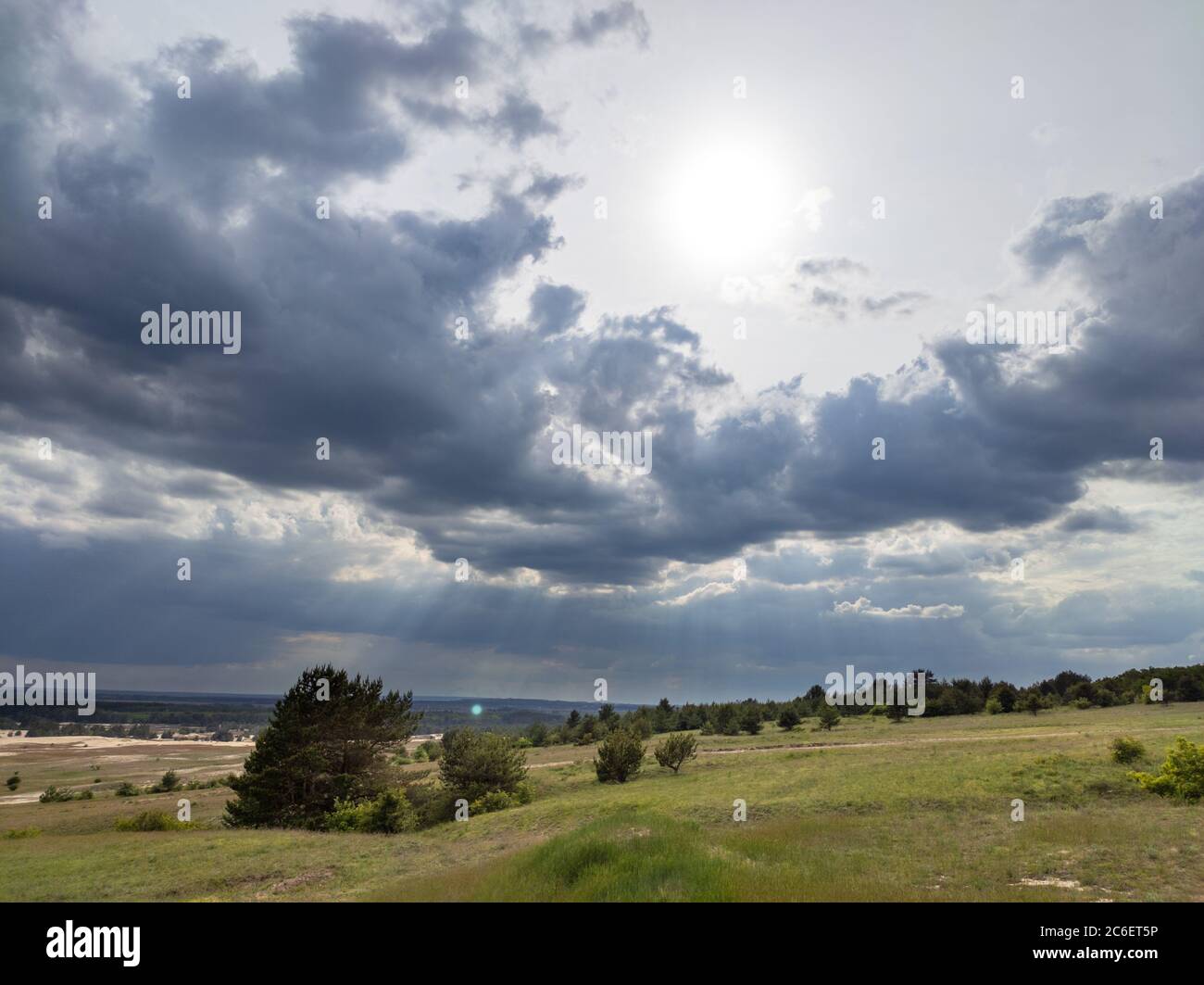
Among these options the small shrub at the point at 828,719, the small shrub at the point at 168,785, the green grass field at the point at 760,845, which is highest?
the green grass field at the point at 760,845

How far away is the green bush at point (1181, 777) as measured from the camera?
25.9 m

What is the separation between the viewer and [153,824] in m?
40.0

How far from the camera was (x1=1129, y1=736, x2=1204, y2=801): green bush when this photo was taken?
1019 inches

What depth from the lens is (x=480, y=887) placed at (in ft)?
57.8

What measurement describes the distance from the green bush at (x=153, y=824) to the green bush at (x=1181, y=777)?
51981 millimetres

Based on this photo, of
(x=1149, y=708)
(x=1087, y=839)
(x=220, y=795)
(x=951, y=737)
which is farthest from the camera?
(x=1149, y=708)

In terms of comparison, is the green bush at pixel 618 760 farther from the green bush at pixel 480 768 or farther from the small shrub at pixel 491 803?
the small shrub at pixel 491 803

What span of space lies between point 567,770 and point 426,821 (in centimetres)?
2247

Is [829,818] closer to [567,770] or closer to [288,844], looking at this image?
[288,844]

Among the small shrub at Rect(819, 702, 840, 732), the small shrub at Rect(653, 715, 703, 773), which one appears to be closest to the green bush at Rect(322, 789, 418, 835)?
the small shrub at Rect(653, 715, 703, 773)

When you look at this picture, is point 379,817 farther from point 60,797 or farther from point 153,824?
point 60,797

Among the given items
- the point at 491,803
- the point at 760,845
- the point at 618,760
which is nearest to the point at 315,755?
the point at 491,803

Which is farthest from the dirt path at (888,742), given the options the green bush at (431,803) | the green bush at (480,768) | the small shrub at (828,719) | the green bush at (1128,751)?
the green bush at (431,803)
